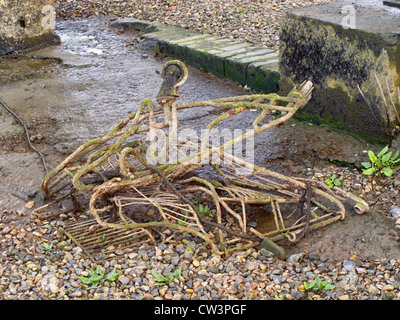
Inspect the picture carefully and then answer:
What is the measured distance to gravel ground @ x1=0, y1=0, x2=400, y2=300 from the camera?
2723mm

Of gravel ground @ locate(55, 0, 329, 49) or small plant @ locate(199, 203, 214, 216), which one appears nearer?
small plant @ locate(199, 203, 214, 216)

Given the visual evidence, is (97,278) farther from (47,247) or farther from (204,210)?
(204,210)

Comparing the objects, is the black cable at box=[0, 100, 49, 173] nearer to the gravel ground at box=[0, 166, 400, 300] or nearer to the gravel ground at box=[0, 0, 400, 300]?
the gravel ground at box=[0, 0, 400, 300]

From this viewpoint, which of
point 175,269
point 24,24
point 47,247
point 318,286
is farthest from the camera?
point 24,24

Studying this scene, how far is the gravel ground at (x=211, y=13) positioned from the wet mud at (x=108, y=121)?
849 mm

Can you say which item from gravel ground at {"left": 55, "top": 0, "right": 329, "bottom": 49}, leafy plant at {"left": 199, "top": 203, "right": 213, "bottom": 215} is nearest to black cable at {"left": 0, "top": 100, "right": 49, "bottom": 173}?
leafy plant at {"left": 199, "top": 203, "right": 213, "bottom": 215}

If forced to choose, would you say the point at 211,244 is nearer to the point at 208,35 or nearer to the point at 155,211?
the point at 155,211

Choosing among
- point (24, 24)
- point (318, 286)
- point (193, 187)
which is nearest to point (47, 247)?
point (193, 187)

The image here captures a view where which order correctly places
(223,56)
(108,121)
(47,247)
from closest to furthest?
(47,247)
(108,121)
(223,56)

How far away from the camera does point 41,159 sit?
14.0ft

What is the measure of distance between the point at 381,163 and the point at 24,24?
5.55 m

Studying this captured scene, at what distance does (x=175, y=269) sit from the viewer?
9.70ft

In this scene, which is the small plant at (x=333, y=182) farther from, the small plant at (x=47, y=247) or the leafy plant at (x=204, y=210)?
the small plant at (x=47, y=247)

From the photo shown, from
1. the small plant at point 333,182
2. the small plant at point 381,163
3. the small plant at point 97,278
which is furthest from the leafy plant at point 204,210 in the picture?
the small plant at point 381,163
